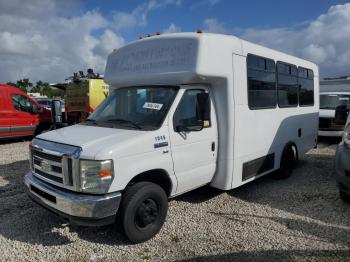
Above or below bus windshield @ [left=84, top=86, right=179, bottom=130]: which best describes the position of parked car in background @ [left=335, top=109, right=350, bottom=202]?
below

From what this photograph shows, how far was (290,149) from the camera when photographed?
7.27 m

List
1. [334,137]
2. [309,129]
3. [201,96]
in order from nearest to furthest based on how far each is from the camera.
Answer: [201,96] → [309,129] → [334,137]

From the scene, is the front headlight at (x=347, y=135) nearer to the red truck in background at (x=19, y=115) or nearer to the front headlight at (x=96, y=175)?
the front headlight at (x=96, y=175)

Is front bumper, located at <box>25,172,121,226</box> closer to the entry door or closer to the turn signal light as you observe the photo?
the turn signal light

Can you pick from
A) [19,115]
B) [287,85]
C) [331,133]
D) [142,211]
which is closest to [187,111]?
[142,211]

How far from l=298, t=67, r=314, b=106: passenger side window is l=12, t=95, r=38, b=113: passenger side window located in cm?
997

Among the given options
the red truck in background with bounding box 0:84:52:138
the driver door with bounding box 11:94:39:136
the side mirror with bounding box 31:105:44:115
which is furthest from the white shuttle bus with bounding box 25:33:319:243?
the side mirror with bounding box 31:105:44:115

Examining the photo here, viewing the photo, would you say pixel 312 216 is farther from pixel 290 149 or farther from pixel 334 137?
pixel 334 137

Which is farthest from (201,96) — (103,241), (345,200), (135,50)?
(345,200)

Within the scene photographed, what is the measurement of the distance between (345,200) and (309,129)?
3.05 m

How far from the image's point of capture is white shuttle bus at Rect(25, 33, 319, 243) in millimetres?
3822

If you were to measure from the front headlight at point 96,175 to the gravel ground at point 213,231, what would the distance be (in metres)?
0.91

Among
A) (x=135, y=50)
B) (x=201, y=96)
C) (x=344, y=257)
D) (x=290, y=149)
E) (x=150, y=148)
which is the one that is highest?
(x=135, y=50)

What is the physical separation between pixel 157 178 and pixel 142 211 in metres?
0.56
